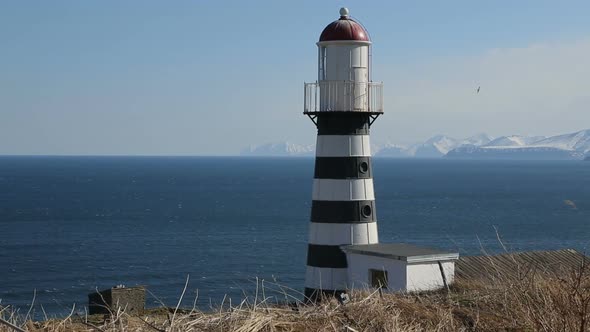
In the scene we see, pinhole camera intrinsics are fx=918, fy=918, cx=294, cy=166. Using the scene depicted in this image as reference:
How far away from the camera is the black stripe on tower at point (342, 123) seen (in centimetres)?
1748

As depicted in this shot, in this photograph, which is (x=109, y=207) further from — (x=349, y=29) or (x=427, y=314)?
(x=427, y=314)

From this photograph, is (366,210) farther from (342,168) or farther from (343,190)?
(342,168)

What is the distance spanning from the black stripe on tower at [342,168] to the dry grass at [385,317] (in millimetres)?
10766

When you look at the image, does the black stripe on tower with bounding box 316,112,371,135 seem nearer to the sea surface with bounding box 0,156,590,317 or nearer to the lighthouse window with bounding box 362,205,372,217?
the lighthouse window with bounding box 362,205,372,217

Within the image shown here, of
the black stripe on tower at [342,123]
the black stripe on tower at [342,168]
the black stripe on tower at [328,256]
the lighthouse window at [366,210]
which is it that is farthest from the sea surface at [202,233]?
the black stripe on tower at [342,123]

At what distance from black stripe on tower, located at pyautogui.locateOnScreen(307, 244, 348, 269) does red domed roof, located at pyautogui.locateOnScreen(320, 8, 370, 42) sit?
4.02m

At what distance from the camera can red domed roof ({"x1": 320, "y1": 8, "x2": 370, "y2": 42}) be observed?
17672 mm

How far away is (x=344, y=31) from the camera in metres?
17.7

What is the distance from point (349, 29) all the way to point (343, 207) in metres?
3.46

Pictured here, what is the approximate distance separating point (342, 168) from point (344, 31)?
106 inches

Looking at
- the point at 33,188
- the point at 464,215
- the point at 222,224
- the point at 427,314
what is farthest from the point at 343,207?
the point at 33,188

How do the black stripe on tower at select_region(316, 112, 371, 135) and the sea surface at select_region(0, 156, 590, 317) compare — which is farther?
the sea surface at select_region(0, 156, 590, 317)

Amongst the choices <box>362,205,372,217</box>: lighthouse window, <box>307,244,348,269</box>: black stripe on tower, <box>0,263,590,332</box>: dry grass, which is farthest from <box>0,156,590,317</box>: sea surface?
<box>0,263,590,332</box>: dry grass

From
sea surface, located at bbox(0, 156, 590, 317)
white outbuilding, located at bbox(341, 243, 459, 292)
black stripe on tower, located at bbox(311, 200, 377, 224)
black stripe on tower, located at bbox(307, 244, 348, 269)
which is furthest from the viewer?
sea surface, located at bbox(0, 156, 590, 317)
